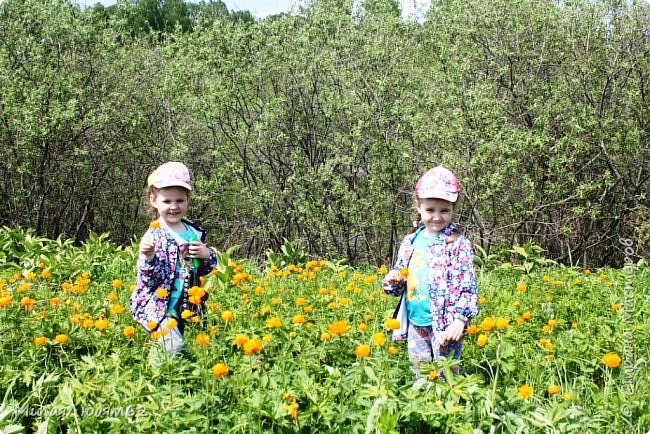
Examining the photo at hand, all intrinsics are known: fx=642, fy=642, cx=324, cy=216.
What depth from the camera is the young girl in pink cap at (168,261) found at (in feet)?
10.0

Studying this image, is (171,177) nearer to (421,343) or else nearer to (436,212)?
(436,212)

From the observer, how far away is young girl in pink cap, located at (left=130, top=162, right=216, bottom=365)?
10.0 ft

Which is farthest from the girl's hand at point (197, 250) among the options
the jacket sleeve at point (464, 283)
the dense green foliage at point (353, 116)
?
the dense green foliage at point (353, 116)

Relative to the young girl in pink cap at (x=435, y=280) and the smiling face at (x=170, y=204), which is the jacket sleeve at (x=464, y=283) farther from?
the smiling face at (x=170, y=204)

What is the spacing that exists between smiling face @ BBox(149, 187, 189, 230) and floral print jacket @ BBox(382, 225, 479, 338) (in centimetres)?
125

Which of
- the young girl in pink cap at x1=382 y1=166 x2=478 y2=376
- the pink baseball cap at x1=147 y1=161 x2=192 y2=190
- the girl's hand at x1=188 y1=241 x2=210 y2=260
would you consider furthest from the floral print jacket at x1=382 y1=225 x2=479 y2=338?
the pink baseball cap at x1=147 y1=161 x2=192 y2=190

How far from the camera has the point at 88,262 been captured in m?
6.15

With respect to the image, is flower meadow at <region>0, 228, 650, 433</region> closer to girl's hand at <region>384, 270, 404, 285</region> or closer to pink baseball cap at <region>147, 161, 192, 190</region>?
girl's hand at <region>384, 270, 404, 285</region>

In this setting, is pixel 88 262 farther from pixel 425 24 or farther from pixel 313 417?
pixel 425 24

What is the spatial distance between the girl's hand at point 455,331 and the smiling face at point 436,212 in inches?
18.0

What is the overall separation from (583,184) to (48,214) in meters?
8.10

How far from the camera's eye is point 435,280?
2.93 meters

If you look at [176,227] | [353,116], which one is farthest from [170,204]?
[353,116]

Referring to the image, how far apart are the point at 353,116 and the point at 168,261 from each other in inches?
224
